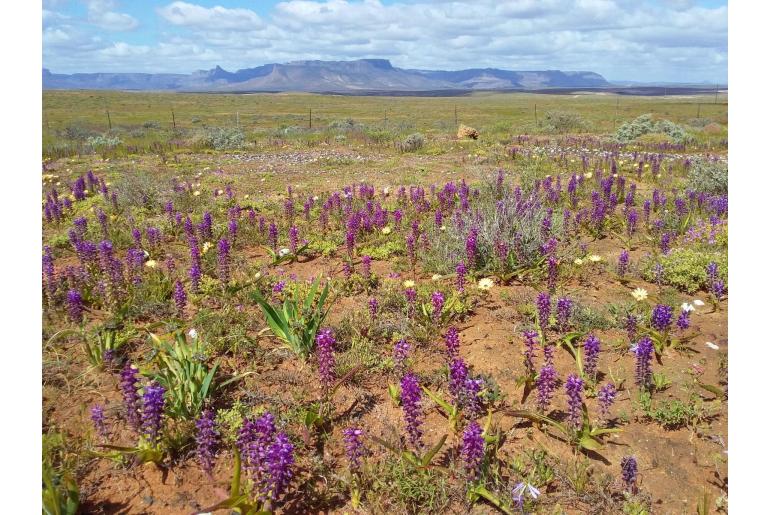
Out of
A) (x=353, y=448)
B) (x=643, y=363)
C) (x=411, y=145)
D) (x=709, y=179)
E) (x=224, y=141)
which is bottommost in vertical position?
(x=353, y=448)

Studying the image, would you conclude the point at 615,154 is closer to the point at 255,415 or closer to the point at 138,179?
the point at 138,179

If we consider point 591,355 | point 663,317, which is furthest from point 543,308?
point 663,317

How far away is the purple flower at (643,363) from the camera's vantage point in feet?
11.6

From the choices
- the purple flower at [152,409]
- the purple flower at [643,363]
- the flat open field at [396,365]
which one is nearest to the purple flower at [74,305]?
the flat open field at [396,365]

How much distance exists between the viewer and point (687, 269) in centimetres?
549

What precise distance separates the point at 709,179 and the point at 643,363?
28.6 ft

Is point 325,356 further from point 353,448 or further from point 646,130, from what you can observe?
point 646,130

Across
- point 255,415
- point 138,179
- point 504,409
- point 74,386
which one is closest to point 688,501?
point 504,409

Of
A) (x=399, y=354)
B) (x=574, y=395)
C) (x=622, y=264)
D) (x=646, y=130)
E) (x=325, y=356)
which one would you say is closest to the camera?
(x=574, y=395)

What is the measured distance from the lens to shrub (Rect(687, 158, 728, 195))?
10023 mm

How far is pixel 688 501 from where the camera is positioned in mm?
2783

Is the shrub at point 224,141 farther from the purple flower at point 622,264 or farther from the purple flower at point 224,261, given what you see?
the purple flower at point 622,264

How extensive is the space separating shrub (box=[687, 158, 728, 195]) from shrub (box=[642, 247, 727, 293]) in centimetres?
524

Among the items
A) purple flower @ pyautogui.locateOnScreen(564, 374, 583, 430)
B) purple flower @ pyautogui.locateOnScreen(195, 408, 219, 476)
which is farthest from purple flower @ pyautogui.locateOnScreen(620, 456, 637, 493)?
purple flower @ pyautogui.locateOnScreen(195, 408, 219, 476)
